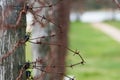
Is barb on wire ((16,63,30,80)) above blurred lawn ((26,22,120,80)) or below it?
below

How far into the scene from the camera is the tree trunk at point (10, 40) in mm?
3561

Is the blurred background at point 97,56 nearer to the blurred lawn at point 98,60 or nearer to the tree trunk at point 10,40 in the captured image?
the blurred lawn at point 98,60

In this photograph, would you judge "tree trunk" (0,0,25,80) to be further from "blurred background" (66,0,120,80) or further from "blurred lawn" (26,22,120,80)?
"blurred lawn" (26,22,120,80)

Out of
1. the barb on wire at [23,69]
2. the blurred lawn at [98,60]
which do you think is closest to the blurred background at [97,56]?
the blurred lawn at [98,60]

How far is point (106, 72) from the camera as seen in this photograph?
1769 cm

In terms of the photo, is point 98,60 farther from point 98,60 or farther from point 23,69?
point 23,69

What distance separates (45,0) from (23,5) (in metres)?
0.78

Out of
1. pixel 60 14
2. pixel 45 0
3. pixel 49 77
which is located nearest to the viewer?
pixel 45 0

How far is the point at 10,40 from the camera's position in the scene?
3.61 metres

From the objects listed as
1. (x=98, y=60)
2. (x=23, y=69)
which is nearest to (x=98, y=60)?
(x=98, y=60)

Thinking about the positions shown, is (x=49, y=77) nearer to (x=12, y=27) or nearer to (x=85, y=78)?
(x=12, y=27)

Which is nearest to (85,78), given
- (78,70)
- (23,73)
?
(78,70)

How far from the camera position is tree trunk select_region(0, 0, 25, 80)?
11.7ft

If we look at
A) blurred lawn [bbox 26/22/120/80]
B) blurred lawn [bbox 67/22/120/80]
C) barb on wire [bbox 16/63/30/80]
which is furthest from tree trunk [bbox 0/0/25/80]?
blurred lawn [bbox 67/22/120/80]
